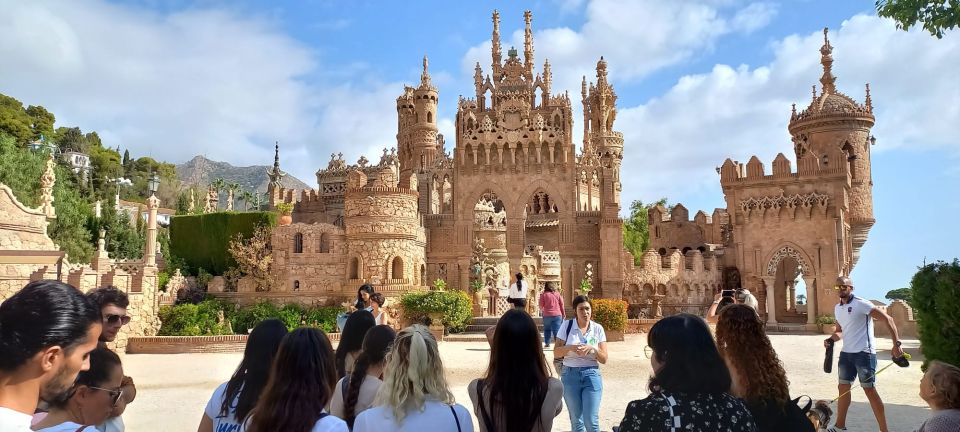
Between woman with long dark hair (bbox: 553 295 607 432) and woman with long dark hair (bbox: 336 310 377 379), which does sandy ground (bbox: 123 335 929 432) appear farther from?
woman with long dark hair (bbox: 336 310 377 379)

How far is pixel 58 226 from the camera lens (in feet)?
112

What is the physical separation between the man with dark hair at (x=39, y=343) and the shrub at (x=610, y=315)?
2024 centimetres

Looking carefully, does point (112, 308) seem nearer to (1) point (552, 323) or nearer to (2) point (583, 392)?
(2) point (583, 392)

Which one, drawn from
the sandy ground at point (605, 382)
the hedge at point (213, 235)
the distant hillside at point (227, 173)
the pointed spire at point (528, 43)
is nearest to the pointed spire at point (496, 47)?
the pointed spire at point (528, 43)

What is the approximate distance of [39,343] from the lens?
245 cm

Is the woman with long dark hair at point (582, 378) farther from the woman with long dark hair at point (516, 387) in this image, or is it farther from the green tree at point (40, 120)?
the green tree at point (40, 120)

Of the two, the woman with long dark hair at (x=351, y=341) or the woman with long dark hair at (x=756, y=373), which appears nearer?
the woman with long dark hair at (x=756, y=373)

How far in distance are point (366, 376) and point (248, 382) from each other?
2.99ft

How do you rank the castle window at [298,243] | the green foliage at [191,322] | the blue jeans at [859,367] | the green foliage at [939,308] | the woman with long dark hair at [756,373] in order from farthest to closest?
1. the castle window at [298,243]
2. the green foliage at [191,322]
3. the green foliage at [939,308]
4. the blue jeans at [859,367]
5. the woman with long dark hair at [756,373]

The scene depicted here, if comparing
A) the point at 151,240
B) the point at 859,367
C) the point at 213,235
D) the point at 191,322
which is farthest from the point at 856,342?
the point at 213,235

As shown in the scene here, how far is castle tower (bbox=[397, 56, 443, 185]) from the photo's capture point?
156ft

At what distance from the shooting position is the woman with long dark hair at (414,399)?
353 cm

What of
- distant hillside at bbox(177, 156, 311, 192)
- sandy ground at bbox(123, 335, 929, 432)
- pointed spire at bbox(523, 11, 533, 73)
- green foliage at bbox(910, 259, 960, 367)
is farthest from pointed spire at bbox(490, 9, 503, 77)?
distant hillside at bbox(177, 156, 311, 192)

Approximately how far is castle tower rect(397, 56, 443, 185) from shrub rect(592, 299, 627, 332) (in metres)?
25.9
